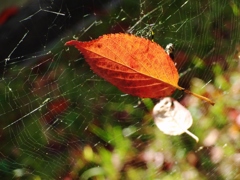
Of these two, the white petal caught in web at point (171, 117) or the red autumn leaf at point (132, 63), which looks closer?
the red autumn leaf at point (132, 63)

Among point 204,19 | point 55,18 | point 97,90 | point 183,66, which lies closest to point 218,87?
point 183,66

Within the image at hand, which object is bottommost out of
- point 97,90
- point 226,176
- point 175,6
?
point 226,176

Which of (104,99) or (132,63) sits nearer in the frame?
(132,63)

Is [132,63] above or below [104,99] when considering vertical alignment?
above

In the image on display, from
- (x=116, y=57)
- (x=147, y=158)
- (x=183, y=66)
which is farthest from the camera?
(x=183, y=66)

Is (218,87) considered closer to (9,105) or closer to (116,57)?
(116,57)

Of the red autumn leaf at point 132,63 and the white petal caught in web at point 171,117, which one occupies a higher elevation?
the red autumn leaf at point 132,63
